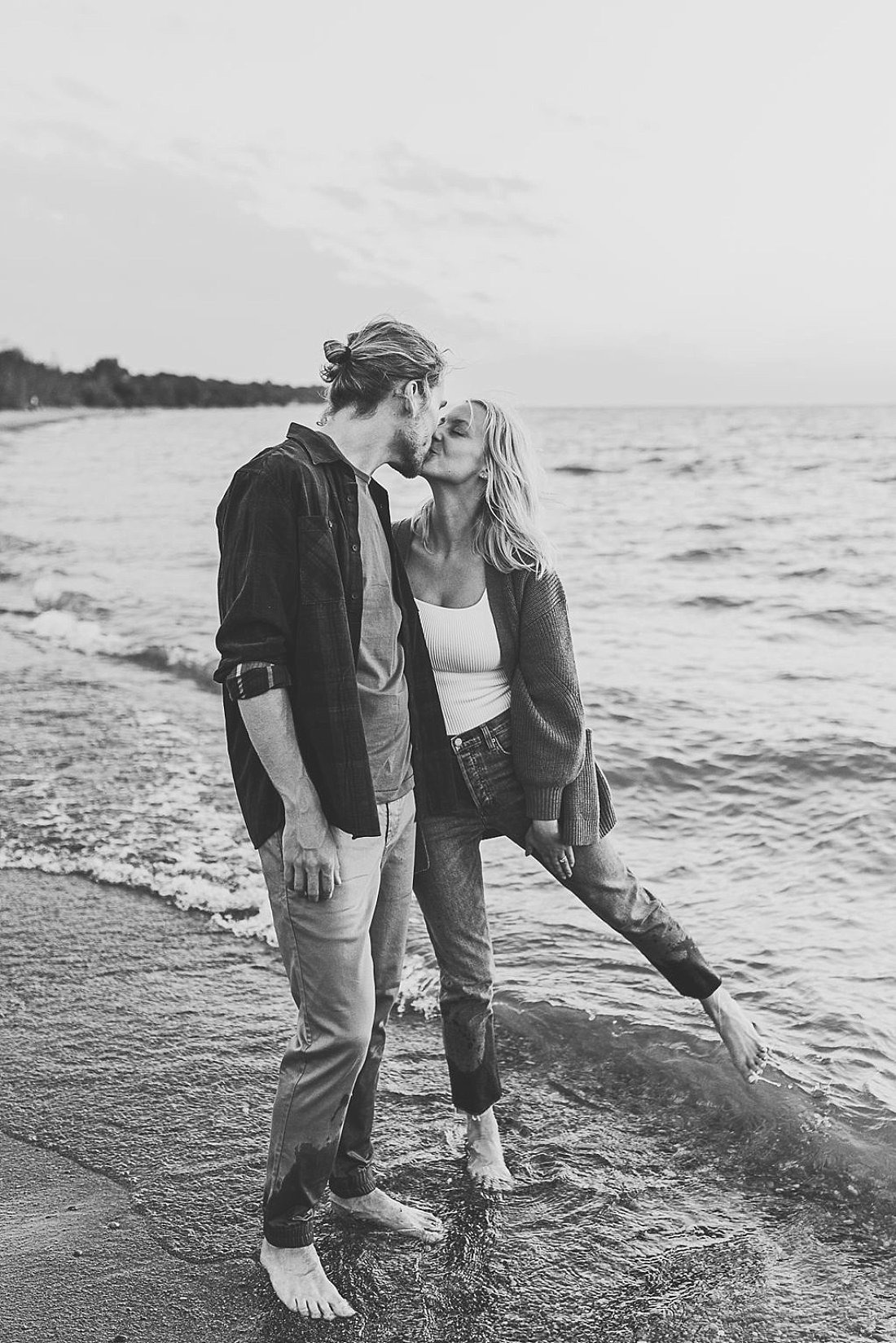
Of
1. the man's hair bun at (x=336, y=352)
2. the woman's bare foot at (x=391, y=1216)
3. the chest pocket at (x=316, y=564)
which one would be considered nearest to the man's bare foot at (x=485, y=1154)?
the woman's bare foot at (x=391, y=1216)

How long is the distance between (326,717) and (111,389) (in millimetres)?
92281

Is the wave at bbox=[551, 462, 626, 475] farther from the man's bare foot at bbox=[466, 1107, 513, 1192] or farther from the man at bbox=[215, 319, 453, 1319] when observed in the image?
the man at bbox=[215, 319, 453, 1319]

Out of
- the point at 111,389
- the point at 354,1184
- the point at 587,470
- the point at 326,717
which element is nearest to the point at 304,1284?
the point at 354,1184

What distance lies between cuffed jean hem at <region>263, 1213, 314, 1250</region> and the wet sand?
15 centimetres

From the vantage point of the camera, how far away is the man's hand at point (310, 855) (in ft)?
8.30

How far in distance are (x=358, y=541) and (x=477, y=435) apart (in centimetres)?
69

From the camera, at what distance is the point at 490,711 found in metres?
3.24

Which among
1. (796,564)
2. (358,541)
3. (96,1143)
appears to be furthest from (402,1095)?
(796,564)

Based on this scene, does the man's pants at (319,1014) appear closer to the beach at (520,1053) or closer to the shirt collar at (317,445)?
the beach at (520,1053)

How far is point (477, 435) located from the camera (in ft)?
10.4

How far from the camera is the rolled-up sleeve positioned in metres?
2.45

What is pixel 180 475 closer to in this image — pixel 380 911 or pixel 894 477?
pixel 894 477

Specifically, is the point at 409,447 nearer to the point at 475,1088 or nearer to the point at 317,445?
the point at 317,445

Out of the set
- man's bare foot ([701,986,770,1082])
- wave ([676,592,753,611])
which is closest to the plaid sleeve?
man's bare foot ([701,986,770,1082])
